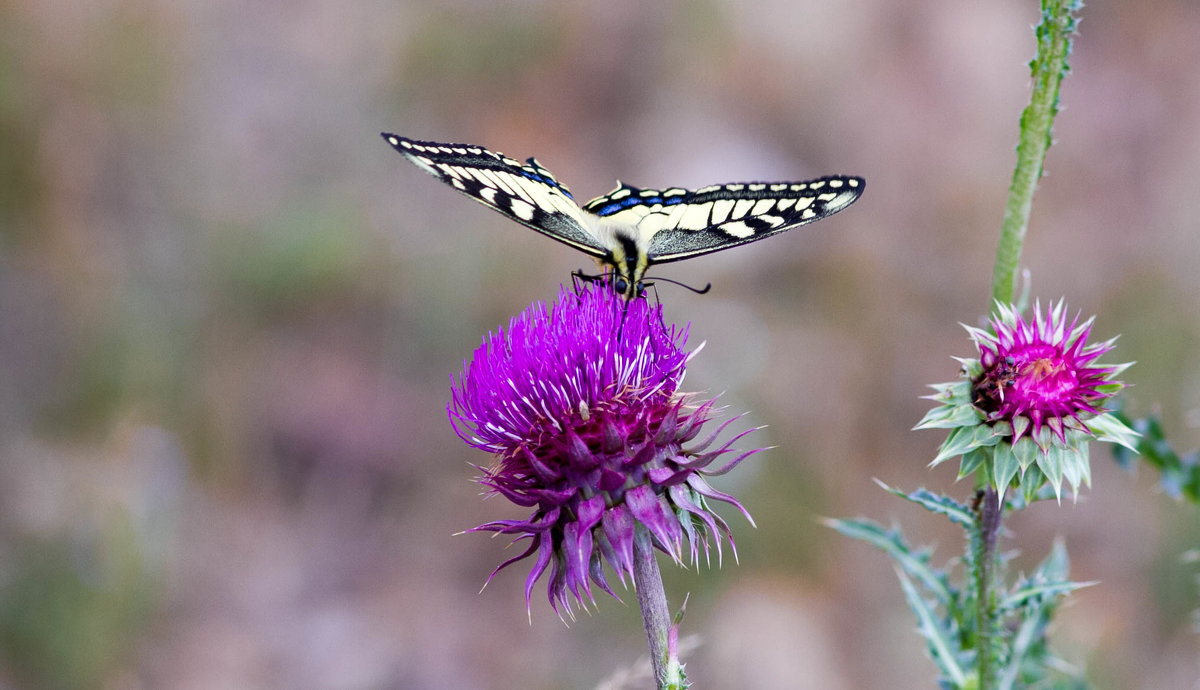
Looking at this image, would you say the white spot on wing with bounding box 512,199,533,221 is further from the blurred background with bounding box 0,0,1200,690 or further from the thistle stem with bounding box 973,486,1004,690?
the blurred background with bounding box 0,0,1200,690

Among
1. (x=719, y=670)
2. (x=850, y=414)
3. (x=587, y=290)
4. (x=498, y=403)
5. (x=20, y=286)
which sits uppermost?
(x=20, y=286)

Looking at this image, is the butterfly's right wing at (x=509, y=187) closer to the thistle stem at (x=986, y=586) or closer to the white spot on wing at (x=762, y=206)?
the white spot on wing at (x=762, y=206)

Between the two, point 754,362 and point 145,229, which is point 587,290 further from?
point 145,229

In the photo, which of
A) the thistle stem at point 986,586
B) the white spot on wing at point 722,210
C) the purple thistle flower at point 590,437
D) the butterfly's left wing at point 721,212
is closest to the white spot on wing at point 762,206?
the butterfly's left wing at point 721,212

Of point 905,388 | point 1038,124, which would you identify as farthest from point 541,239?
point 1038,124

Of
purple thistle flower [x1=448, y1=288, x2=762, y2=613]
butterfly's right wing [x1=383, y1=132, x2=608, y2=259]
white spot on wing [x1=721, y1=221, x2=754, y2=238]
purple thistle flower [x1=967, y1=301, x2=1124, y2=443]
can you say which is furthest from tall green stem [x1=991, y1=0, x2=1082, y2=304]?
butterfly's right wing [x1=383, y1=132, x2=608, y2=259]

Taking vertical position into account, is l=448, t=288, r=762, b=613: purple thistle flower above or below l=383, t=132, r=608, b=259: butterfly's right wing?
below

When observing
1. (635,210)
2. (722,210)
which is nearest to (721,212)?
(722,210)
